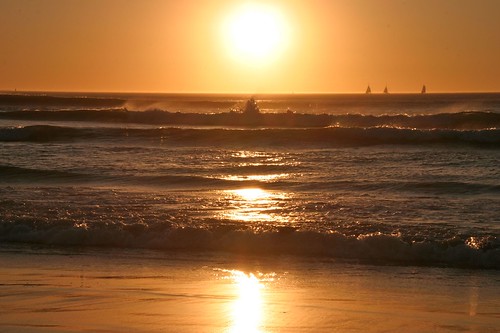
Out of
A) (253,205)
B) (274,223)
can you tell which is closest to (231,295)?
(274,223)

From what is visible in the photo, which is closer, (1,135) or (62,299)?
(62,299)

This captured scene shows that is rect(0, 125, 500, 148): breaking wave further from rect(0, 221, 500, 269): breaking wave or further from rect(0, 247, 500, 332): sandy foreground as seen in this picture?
rect(0, 247, 500, 332): sandy foreground

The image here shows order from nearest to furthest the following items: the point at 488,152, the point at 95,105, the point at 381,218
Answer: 1. the point at 381,218
2. the point at 488,152
3. the point at 95,105

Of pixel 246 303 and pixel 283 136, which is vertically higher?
pixel 283 136

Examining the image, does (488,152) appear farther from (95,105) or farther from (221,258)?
(95,105)

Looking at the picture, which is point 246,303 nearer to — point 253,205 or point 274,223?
point 274,223

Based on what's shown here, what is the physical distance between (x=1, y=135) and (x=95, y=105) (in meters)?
26.7

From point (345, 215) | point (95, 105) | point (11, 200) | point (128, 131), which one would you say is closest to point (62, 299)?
point (345, 215)

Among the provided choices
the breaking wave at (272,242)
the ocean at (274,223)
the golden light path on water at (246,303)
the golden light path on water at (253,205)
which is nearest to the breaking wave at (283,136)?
the ocean at (274,223)

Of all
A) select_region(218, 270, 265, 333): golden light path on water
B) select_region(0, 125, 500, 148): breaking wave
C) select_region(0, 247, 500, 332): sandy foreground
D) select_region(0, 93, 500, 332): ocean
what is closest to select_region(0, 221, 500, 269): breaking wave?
select_region(0, 93, 500, 332): ocean

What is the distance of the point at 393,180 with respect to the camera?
55.0 ft

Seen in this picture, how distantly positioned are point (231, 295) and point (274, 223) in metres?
3.78

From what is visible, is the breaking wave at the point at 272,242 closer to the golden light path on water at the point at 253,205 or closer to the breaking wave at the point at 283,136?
the golden light path on water at the point at 253,205

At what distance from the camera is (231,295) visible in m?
8.10
